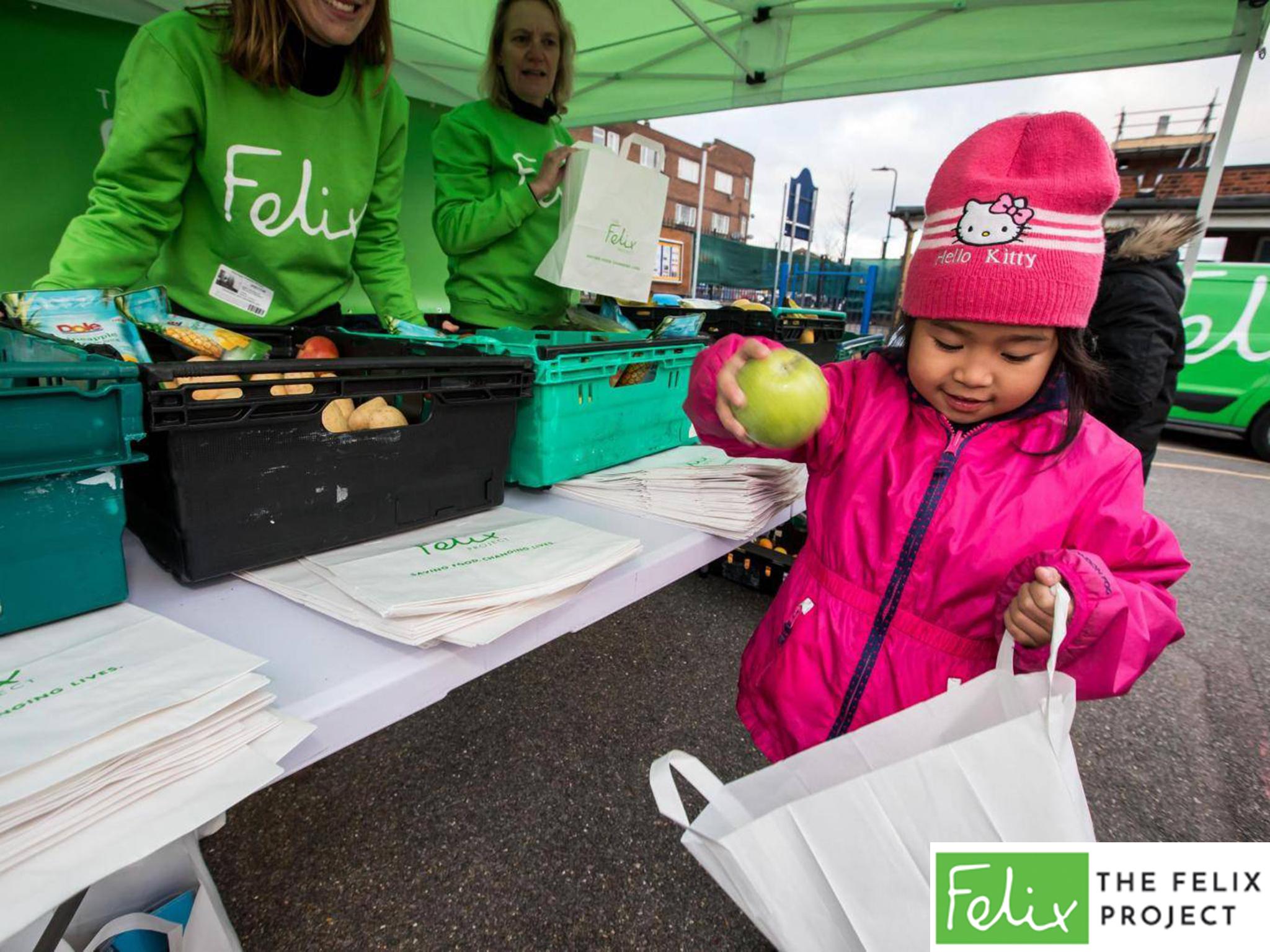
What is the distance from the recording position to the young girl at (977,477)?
33.0 inches

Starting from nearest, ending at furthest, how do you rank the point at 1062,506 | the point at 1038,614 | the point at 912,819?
the point at 912,819
the point at 1038,614
the point at 1062,506

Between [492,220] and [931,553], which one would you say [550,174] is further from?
[931,553]

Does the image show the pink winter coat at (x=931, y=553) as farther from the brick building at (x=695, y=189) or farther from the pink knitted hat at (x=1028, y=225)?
the brick building at (x=695, y=189)

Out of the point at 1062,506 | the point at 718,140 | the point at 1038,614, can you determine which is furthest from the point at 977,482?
the point at 718,140

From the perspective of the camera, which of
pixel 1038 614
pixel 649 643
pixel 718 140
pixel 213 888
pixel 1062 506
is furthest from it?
pixel 718 140

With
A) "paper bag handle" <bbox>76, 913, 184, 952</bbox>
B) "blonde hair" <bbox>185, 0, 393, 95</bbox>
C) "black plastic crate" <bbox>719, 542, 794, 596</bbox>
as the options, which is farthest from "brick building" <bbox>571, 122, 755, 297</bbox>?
"paper bag handle" <bbox>76, 913, 184, 952</bbox>

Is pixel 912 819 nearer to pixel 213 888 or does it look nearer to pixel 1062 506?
pixel 1062 506

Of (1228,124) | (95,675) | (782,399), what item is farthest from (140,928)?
(1228,124)

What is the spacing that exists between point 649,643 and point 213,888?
1.79 meters

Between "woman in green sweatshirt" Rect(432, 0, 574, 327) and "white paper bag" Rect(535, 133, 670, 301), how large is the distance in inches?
8.4

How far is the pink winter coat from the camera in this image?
2.70ft

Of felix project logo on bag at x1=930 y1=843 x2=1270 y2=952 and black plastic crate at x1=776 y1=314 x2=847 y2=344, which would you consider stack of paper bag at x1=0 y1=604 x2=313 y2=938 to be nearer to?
felix project logo on bag at x1=930 y1=843 x2=1270 y2=952

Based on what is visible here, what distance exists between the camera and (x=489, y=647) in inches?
32.3

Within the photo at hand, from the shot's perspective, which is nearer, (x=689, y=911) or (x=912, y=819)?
(x=912, y=819)
